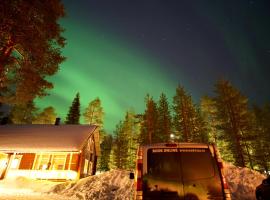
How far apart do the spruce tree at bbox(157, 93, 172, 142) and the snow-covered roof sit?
51.9 ft

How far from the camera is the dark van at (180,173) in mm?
4941

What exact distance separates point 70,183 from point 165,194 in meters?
13.8

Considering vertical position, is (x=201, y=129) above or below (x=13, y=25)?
above

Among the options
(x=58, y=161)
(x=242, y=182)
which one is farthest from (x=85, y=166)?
(x=242, y=182)

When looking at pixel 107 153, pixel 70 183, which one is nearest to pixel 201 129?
pixel 70 183

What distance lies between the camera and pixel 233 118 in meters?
30.3

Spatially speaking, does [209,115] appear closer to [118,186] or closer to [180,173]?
[118,186]

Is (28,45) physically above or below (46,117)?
below

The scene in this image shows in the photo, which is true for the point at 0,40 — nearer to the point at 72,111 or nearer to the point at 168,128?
the point at 168,128

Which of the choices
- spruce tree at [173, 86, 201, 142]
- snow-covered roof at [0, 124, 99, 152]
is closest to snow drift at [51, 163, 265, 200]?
snow-covered roof at [0, 124, 99, 152]

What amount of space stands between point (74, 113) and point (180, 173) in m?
51.2

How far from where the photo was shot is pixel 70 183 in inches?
656

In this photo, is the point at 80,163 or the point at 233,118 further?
the point at 233,118

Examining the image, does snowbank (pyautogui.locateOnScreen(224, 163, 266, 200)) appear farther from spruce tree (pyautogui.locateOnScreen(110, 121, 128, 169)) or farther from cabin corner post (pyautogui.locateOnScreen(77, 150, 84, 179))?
spruce tree (pyautogui.locateOnScreen(110, 121, 128, 169))
